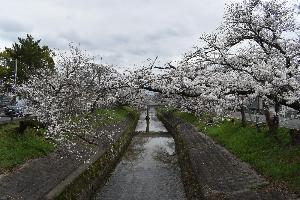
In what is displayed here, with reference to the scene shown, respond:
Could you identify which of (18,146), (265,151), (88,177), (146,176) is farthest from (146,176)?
(18,146)

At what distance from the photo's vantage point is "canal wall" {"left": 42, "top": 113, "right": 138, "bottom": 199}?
55.2 feet

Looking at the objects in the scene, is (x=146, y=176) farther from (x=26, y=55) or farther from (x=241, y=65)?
(x=26, y=55)

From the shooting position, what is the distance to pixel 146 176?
2842cm

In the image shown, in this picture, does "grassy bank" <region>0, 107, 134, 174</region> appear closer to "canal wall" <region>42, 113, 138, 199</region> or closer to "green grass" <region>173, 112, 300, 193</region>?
"canal wall" <region>42, 113, 138, 199</region>

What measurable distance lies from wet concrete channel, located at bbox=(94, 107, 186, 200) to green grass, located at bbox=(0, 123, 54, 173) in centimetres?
378

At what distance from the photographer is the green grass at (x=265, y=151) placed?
731 inches

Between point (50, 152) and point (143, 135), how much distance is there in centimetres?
3082

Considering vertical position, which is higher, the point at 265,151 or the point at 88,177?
the point at 265,151

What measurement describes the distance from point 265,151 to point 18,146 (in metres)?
12.5

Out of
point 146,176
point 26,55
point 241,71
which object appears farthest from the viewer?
point 26,55

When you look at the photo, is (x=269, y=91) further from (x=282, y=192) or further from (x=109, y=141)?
(x=109, y=141)

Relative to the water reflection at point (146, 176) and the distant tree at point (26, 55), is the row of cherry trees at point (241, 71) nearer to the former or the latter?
the water reflection at point (146, 176)

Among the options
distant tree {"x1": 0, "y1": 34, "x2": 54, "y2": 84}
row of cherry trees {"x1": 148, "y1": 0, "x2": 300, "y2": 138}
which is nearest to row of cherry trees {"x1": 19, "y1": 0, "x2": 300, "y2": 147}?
row of cherry trees {"x1": 148, "y1": 0, "x2": 300, "y2": 138}

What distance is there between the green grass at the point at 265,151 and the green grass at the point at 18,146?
34.7ft
